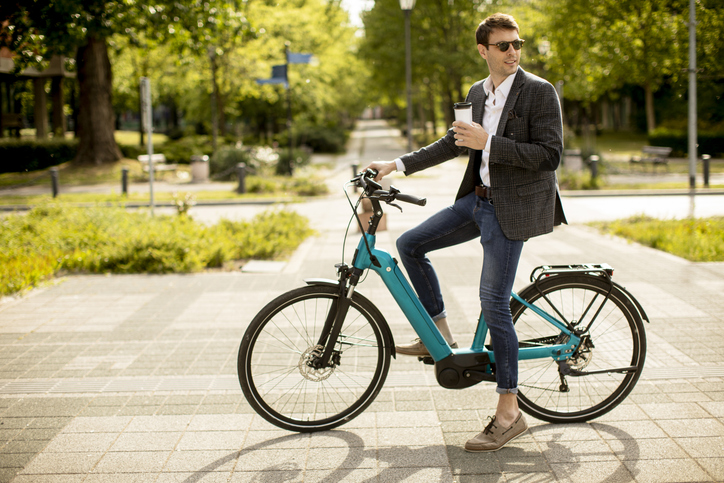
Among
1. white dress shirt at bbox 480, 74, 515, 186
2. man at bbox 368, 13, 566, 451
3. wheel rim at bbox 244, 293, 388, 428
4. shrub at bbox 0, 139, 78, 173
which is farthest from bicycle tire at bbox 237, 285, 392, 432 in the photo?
shrub at bbox 0, 139, 78, 173

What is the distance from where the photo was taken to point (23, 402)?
388cm

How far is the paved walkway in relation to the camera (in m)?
3.02

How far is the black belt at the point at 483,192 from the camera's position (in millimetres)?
3154

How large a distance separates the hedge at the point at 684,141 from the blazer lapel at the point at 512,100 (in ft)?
81.8

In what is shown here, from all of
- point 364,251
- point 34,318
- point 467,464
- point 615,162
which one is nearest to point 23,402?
point 34,318

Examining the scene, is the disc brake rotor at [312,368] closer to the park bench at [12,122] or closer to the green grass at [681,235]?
the green grass at [681,235]

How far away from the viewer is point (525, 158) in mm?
2906

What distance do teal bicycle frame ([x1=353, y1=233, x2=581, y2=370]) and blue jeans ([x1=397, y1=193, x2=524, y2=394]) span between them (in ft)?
0.39

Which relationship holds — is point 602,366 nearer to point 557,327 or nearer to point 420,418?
point 557,327

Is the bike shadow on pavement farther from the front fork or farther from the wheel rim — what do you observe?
the front fork

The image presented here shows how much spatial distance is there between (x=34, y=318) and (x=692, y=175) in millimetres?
13662

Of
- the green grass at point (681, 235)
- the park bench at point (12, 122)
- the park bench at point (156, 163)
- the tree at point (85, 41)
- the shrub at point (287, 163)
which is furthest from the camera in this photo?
the park bench at point (156, 163)

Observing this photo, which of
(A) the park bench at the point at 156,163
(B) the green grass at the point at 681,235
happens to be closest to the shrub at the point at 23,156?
(B) the green grass at the point at 681,235

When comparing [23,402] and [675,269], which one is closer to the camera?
[23,402]
